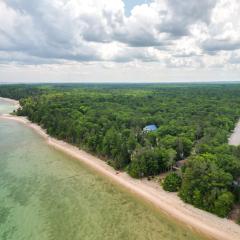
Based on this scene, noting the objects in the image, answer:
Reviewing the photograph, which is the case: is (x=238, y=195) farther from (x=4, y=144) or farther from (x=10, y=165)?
(x=4, y=144)

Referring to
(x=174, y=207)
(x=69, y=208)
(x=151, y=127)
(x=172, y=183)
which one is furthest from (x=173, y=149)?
(x=151, y=127)

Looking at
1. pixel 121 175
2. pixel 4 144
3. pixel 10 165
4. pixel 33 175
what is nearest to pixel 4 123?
pixel 4 144

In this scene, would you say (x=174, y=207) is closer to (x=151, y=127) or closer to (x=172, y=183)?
(x=172, y=183)

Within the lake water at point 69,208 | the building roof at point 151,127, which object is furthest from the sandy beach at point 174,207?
the building roof at point 151,127

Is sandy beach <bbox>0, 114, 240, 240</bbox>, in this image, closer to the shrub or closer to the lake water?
the shrub

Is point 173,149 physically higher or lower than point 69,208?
higher

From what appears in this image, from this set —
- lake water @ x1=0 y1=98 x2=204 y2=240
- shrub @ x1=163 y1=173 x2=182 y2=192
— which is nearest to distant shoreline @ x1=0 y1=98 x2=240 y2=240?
shrub @ x1=163 y1=173 x2=182 y2=192
